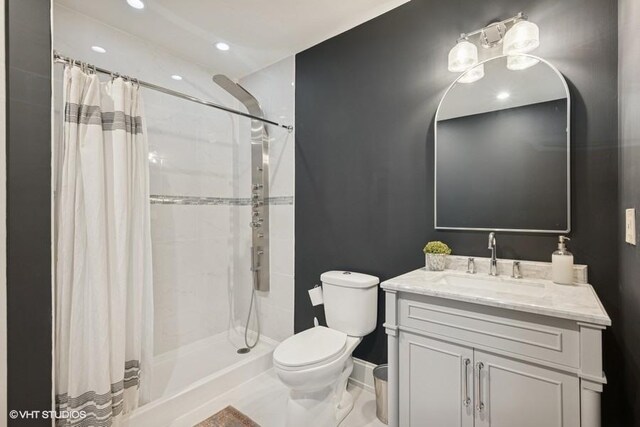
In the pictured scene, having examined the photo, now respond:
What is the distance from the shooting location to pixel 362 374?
200 centimetres

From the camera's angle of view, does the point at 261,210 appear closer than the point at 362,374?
No

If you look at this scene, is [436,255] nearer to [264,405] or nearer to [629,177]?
[629,177]

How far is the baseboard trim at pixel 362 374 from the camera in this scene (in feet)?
6.47

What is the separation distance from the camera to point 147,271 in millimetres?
1733

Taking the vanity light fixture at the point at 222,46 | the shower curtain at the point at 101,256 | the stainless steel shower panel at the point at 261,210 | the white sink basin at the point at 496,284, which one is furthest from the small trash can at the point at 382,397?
the vanity light fixture at the point at 222,46

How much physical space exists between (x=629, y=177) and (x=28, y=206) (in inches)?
93.8

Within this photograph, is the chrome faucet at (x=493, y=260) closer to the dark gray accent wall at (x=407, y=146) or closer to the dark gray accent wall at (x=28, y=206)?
the dark gray accent wall at (x=407, y=146)

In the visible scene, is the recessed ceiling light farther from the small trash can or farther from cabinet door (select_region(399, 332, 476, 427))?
the small trash can

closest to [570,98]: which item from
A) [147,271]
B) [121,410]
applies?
[147,271]

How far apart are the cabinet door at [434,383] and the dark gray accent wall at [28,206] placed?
5.15 ft

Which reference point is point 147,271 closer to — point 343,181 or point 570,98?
point 343,181

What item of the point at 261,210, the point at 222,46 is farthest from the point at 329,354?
the point at 222,46

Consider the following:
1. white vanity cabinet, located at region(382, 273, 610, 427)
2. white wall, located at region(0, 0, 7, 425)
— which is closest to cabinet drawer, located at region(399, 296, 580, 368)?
white vanity cabinet, located at region(382, 273, 610, 427)

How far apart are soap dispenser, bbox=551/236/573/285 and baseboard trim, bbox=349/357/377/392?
1.26 metres
